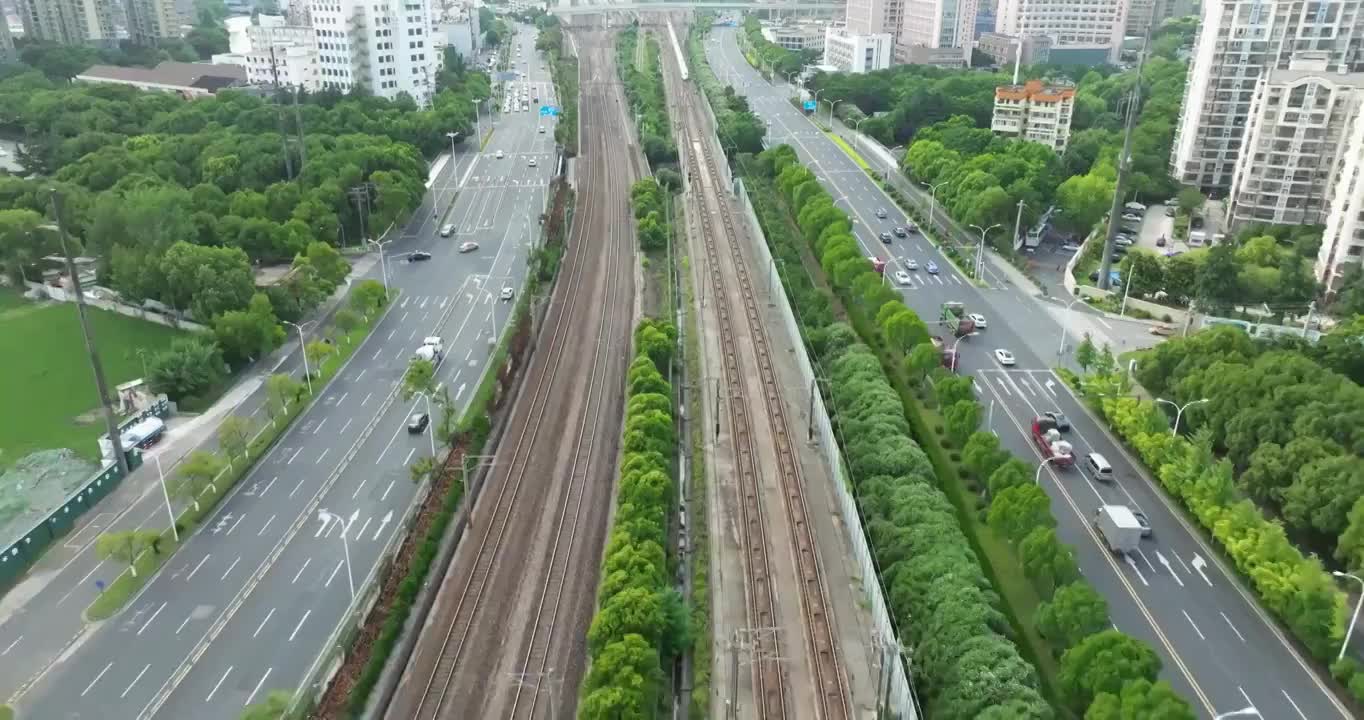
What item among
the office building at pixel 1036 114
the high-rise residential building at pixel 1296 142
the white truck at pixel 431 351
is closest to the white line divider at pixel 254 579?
the white truck at pixel 431 351

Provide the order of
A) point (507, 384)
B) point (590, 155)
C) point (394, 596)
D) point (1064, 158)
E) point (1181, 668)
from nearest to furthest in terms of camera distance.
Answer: point (1181, 668) → point (394, 596) → point (507, 384) → point (1064, 158) → point (590, 155)

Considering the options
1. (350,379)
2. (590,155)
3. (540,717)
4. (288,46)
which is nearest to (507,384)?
(350,379)

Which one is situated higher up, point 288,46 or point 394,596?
point 288,46

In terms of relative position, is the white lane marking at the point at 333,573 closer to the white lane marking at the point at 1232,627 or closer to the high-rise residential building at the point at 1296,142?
the white lane marking at the point at 1232,627

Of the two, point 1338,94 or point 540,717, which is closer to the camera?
point 540,717

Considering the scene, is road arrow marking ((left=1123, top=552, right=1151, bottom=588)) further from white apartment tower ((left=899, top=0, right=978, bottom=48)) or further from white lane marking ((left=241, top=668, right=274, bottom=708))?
white apartment tower ((left=899, top=0, right=978, bottom=48))

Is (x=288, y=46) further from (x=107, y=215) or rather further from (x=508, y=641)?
(x=508, y=641)

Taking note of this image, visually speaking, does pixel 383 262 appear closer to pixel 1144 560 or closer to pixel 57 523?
pixel 57 523
